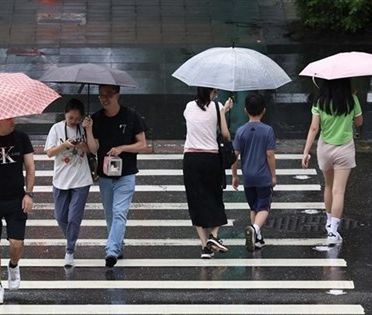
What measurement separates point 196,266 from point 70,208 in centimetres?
132

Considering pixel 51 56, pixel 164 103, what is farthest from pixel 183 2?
pixel 164 103

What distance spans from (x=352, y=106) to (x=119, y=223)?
261 cm

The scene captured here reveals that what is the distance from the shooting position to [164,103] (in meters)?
16.2

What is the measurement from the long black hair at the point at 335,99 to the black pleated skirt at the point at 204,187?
129cm

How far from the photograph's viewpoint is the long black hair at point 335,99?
959cm

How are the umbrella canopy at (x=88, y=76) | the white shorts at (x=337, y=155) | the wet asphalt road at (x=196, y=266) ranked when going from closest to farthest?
the wet asphalt road at (x=196, y=266) → the umbrella canopy at (x=88, y=76) → the white shorts at (x=337, y=155)

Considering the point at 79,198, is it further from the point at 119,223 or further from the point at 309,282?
the point at 309,282

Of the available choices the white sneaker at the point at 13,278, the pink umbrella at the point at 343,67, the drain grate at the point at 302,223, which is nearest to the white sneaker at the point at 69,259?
the white sneaker at the point at 13,278

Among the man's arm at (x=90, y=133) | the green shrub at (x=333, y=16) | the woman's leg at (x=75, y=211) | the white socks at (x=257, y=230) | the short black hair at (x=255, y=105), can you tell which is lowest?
the white socks at (x=257, y=230)

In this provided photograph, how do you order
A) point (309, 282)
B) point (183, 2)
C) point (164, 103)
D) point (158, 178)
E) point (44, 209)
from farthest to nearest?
point (183, 2)
point (164, 103)
point (158, 178)
point (44, 209)
point (309, 282)

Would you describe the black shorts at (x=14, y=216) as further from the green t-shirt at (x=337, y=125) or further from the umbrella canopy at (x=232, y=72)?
the green t-shirt at (x=337, y=125)

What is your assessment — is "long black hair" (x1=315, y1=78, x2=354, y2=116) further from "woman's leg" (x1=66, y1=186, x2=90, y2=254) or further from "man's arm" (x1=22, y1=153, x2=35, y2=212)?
"man's arm" (x1=22, y1=153, x2=35, y2=212)

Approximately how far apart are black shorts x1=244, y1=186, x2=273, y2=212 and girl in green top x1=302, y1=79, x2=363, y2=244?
1.76ft

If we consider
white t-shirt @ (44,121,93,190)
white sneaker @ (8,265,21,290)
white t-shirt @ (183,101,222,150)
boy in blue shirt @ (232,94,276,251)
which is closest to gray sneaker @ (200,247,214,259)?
boy in blue shirt @ (232,94,276,251)
